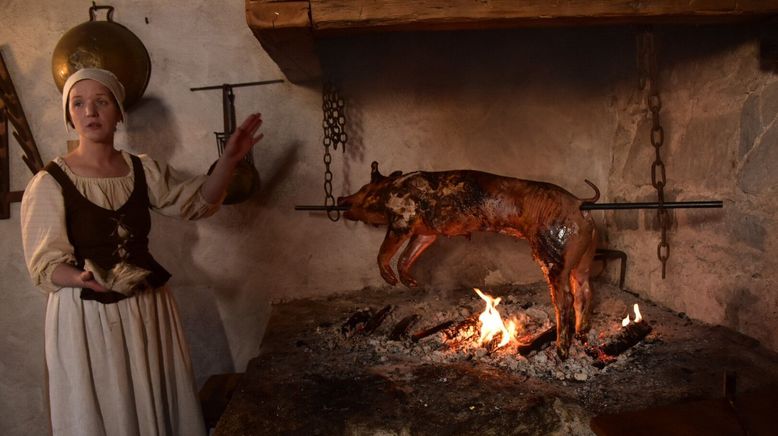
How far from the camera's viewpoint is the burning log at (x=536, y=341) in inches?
96.3

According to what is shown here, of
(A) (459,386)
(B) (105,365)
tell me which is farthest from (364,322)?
(B) (105,365)

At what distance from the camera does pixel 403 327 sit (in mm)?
2830

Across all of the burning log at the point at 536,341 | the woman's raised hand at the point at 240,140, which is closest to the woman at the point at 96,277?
the woman's raised hand at the point at 240,140

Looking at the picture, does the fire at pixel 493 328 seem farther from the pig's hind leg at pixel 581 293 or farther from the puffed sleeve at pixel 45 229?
the puffed sleeve at pixel 45 229

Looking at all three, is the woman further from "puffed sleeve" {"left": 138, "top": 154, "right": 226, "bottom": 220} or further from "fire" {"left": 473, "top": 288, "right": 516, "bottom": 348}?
"fire" {"left": 473, "top": 288, "right": 516, "bottom": 348}

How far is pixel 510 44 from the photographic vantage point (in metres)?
3.49

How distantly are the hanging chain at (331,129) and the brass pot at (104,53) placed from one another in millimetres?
1204

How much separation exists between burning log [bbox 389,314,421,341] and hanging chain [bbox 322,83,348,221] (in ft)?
2.61

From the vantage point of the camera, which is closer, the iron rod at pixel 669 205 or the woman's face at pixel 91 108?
the woman's face at pixel 91 108

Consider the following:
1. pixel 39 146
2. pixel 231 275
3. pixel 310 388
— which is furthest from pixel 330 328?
pixel 39 146

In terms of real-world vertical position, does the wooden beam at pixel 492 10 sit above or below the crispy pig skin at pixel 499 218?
above

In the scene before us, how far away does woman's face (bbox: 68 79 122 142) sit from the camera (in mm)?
2107

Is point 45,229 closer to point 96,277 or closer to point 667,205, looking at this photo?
point 96,277

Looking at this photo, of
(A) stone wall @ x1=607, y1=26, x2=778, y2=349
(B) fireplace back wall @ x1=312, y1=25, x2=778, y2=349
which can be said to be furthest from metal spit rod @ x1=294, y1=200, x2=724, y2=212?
(B) fireplace back wall @ x1=312, y1=25, x2=778, y2=349
